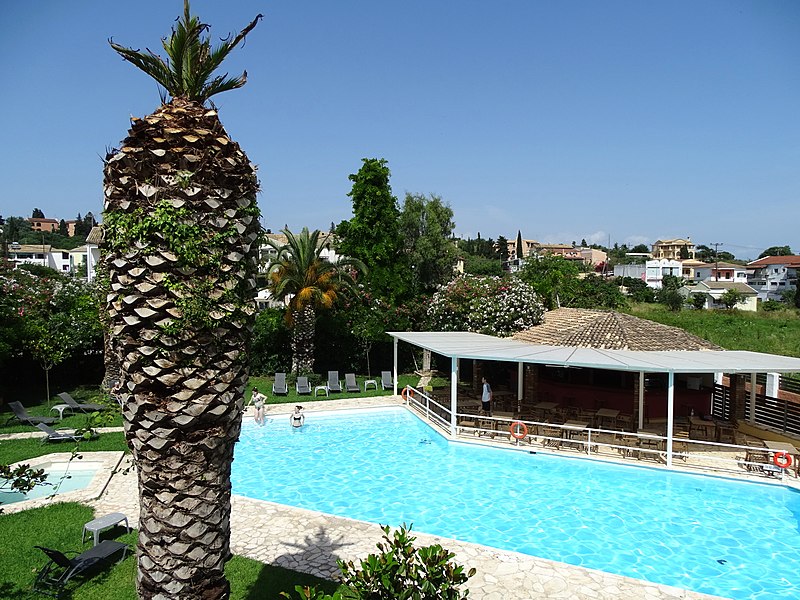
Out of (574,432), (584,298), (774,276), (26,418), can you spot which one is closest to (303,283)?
(26,418)

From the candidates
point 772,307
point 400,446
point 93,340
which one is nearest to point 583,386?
point 400,446

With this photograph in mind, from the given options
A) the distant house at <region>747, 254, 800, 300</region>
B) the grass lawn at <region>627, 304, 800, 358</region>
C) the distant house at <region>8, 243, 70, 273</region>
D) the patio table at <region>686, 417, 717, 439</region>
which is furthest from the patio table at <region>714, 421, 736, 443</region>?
the distant house at <region>8, 243, 70, 273</region>

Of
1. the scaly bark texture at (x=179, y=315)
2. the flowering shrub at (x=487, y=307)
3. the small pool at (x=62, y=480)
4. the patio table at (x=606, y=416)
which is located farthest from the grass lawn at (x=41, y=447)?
the flowering shrub at (x=487, y=307)

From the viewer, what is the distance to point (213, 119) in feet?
13.4

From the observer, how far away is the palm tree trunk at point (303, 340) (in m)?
26.1

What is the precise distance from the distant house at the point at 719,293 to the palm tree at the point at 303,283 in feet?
208

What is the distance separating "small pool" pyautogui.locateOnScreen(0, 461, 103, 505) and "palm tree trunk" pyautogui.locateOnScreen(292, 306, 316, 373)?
12.6 metres

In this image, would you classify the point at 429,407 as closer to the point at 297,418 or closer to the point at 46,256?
the point at 297,418

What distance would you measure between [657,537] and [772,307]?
62.5m

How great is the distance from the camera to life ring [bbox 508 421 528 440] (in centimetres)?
1714

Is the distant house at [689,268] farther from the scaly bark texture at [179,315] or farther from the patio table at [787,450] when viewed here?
the scaly bark texture at [179,315]

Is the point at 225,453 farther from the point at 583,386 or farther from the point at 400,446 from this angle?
the point at 583,386

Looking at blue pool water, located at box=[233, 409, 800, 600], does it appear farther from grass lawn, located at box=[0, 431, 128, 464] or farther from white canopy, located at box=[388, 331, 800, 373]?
grass lawn, located at box=[0, 431, 128, 464]

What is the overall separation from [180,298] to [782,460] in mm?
16489
